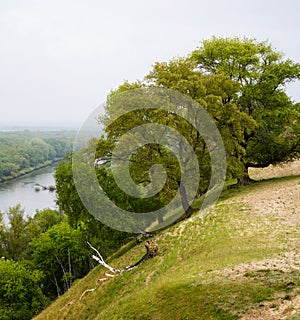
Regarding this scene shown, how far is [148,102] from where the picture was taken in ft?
66.6

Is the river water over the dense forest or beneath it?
beneath

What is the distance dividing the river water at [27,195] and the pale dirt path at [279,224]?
39.3 m

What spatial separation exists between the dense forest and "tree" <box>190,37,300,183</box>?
0.08 m

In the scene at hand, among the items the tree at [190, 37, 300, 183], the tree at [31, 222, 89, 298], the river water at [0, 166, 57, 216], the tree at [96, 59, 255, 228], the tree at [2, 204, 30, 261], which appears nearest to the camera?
the tree at [96, 59, 255, 228]

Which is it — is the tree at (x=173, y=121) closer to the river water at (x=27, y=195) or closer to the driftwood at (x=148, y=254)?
the driftwood at (x=148, y=254)

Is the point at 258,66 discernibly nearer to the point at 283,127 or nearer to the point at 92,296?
the point at 283,127

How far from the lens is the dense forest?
21406 millimetres

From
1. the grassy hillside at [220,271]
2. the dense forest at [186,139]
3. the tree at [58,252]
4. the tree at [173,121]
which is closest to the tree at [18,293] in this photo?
the dense forest at [186,139]

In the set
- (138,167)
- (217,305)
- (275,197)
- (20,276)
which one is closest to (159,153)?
(138,167)

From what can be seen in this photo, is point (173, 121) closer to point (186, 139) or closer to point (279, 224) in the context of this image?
point (186, 139)

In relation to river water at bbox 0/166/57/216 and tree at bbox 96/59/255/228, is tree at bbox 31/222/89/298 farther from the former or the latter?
river water at bbox 0/166/57/216

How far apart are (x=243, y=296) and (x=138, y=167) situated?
13.0 metres

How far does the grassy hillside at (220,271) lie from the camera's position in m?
9.97

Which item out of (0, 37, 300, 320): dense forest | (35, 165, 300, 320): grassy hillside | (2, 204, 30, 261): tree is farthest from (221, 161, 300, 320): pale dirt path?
(2, 204, 30, 261): tree
